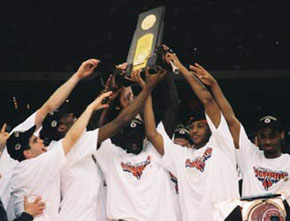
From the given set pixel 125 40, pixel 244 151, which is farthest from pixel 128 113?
pixel 125 40

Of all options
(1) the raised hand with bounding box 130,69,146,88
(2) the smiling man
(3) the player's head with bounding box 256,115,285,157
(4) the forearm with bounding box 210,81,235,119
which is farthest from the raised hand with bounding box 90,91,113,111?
(3) the player's head with bounding box 256,115,285,157

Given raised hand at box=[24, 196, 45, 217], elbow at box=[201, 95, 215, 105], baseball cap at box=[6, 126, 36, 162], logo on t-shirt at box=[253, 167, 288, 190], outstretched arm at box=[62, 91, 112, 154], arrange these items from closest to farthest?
raised hand at box=[24, 196, 45, 217] → baseball cap at box=[6, 126, 36, 162] → outstretched arm at box=[62, 91, 112, 154] → logo on t-shirt at box=[253, 167, 288, 190] → elbow at box=[201, 95, 215, 105]

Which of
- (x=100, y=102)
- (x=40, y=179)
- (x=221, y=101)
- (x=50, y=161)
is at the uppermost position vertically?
(x=221, y=101)

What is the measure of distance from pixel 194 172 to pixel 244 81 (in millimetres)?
3272

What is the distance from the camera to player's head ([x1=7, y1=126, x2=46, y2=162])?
17.6 ft

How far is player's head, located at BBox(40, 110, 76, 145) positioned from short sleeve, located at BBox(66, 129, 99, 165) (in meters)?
0.31

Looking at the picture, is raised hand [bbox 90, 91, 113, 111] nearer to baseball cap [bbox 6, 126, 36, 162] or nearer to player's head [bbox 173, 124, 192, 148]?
baseball cap [bbox 6, 126, 36, 162]

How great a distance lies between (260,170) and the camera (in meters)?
5.74

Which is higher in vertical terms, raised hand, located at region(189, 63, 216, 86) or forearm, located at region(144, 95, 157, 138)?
raised hand, located at region(189, 63, 216, 86)

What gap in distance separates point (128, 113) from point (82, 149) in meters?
0.52

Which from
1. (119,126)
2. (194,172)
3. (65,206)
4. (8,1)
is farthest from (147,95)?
(8,1)

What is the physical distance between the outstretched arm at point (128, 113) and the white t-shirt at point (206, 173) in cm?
42

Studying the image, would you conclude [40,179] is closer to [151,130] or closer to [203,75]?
[151,130]

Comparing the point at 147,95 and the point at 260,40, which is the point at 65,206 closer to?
the point at 147,95
